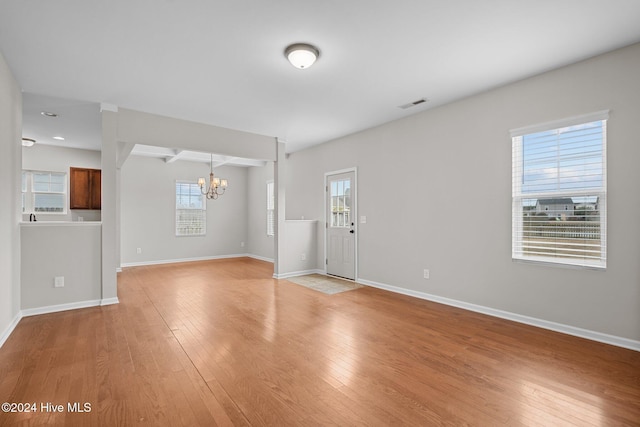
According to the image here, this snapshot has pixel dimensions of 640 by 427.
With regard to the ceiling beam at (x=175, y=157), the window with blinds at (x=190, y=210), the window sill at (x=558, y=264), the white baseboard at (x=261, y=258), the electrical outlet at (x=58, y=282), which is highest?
the ceiling beam at (x=175, y=157)

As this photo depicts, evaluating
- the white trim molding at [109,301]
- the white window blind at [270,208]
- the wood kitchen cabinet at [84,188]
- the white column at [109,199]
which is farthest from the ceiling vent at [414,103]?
the wood kitchen cabinet at [84,188]

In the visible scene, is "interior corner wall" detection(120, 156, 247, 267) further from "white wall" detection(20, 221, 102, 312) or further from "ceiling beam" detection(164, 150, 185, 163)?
"white wall" detection(20, 221, 102, 312)

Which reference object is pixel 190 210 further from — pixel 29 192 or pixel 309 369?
pixel 309 369

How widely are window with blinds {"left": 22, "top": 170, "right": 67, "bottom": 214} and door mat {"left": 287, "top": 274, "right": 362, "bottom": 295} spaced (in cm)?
542

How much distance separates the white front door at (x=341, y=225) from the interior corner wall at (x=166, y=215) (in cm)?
374

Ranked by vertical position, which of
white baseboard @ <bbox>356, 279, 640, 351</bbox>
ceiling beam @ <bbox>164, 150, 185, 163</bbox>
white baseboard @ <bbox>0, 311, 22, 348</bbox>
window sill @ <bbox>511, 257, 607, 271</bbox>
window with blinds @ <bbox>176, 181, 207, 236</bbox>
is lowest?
Answer: white baseboard @ <bbox>0, 311, 22, 348</bbox>

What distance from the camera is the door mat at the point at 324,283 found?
523cm

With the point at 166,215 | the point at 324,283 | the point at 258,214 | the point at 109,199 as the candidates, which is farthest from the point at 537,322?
the point at 166,215

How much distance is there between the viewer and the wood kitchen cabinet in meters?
6.87

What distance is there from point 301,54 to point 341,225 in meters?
3.81

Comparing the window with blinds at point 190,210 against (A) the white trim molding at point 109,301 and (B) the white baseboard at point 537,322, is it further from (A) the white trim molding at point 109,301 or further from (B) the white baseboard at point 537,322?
(B) the white baseboard at point 537,322

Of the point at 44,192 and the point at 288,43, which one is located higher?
the point at 288,43

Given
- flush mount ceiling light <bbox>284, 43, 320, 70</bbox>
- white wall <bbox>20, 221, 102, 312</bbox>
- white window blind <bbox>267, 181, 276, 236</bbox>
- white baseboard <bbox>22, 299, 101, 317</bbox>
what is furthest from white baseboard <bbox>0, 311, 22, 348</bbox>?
white window blind <bbox>267, 181, 276, 236</bbox>

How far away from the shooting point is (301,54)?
2875 millimetres
